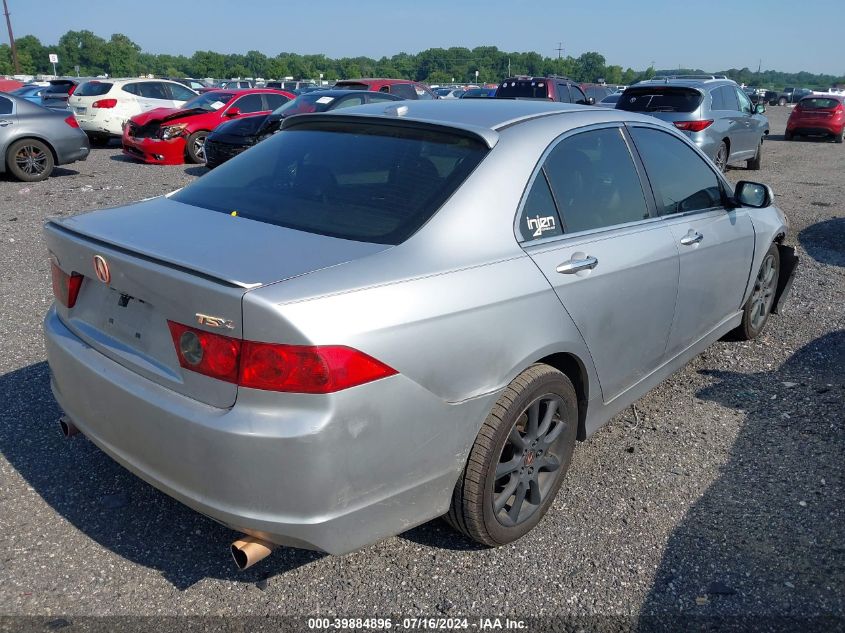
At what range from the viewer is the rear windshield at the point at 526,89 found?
56.0 ft

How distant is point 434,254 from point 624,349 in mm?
1271

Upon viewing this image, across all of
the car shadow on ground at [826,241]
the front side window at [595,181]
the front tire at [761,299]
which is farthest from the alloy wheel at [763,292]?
the car shadow on ground at [826,241]

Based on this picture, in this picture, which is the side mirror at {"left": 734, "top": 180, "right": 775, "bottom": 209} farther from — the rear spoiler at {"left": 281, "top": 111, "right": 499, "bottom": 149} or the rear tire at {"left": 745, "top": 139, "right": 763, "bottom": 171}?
the rear tire at {"left": 745, "top": 139, "right": 763, "bottom": 171}

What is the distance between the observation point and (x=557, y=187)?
120 inches

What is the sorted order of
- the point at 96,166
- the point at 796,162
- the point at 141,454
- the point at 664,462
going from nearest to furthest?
the point at 141,454 < the point at 664,462 < the point at 96,166 < the point at 796,162

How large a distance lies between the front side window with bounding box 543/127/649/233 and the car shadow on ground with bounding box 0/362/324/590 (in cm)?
179

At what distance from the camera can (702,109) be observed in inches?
455

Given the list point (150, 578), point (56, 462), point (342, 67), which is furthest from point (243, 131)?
point (342, 67)

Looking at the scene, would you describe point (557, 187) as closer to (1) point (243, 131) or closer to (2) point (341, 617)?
(2) point (341, 617)

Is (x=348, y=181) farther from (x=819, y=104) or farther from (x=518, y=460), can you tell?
(x=819, y=104)

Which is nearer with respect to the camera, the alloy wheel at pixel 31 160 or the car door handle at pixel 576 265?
the car door handle at pixel 576 265

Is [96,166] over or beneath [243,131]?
beneath

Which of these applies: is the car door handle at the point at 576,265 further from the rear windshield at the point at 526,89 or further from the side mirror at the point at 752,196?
the rear windshield at the point at 526,89

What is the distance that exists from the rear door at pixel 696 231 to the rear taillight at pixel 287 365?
6.94ft
